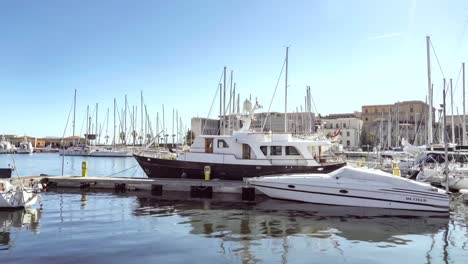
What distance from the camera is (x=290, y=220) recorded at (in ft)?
46.3

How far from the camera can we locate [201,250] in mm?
10031

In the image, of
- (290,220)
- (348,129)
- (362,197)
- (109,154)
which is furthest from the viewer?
(348,129)

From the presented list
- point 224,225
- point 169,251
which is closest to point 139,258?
point 169,251

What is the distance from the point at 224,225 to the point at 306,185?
5.76 meters

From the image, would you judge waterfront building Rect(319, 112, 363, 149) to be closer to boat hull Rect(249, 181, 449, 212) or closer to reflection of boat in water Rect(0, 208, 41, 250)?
boat hull Rect(249, 181, 449, 212)

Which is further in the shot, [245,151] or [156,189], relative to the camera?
[245,151]

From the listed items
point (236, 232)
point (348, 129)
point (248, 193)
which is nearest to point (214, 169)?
point (248, 193)

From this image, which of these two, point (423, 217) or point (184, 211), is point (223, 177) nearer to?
point (184, 211)

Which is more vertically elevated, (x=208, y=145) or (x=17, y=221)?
(x=208, y=145)

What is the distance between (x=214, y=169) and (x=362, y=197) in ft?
29.0

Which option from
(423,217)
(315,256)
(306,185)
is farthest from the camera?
(306,185)

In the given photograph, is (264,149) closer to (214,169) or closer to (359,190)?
(214,169)

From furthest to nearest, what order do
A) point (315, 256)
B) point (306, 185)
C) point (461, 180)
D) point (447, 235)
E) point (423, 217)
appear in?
point (461, 180) < point (306, 185) < point (423, 217) < point (447, 235) < point (315, 256)

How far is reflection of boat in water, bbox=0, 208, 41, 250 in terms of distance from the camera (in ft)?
36.6
